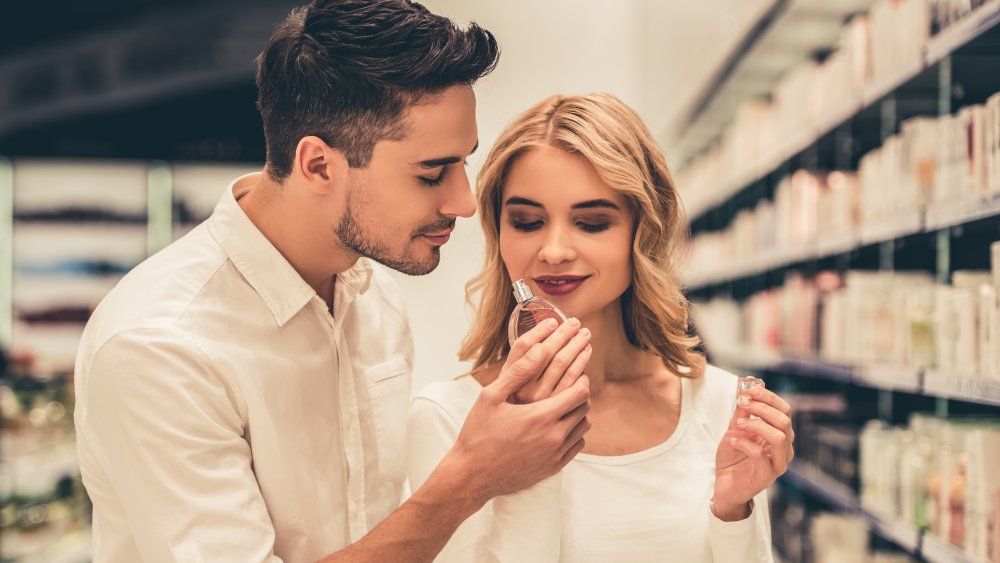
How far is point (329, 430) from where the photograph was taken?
1742mm

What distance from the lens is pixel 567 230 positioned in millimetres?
1688

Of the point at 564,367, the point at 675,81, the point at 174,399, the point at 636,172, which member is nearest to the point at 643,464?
the point at 564,367

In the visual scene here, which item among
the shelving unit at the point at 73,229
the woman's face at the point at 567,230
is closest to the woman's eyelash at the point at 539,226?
the woman's face at the point at 567,230

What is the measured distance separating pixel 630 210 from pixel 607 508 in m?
0.56

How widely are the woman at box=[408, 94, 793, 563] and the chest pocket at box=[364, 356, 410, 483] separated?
16cm

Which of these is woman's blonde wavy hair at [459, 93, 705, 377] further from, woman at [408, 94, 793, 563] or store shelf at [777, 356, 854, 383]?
store shelf at [777, 356, 854, 383]

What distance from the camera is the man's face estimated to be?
64.3 inches

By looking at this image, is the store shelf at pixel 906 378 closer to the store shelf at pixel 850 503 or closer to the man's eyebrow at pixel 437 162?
the store shelf at pixel 850 503

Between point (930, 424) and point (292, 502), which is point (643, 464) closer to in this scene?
point (292, 502)

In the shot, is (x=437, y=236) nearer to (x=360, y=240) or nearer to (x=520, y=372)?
(x=360, y=240)

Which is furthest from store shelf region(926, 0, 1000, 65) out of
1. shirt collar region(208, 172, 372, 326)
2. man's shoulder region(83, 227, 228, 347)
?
man's shoulder region(83, 227, 228, 347)

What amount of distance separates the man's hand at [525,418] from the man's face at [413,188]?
339mm

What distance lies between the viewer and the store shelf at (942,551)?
2.20 metres

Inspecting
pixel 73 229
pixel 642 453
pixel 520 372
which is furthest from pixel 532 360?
pixel 73 229
